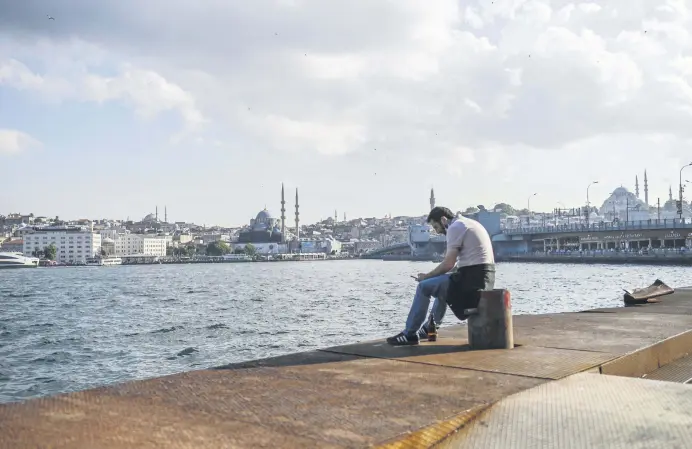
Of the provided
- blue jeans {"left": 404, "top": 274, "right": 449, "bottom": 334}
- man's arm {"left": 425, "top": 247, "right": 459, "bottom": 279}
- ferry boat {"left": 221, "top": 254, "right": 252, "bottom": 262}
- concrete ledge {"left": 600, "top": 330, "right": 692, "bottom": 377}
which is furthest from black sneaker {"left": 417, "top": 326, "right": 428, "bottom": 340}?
ferry boat {"left": 221, "top": 254, "right": 252, "bottom": 262}

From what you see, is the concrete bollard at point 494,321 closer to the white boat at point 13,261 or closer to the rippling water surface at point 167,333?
the rippling water surface at point 167,333

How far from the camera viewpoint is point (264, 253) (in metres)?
184

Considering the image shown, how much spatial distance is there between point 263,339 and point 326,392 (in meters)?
11.6

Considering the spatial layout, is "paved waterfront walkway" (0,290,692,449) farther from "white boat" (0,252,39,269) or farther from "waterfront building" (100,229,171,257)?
"waterfront building" (100,229,171,257)

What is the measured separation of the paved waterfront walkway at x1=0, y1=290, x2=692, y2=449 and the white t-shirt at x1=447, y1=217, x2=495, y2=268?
2.76 ft

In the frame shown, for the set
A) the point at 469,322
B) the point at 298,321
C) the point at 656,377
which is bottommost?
the point at 298,321

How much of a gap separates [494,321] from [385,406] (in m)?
1.98

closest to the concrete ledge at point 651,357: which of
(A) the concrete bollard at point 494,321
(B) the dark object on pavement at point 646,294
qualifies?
(A) the concrete bollard at point 494,321

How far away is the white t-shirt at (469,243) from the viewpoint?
16.5 ft

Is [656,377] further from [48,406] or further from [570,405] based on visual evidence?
[48,406]

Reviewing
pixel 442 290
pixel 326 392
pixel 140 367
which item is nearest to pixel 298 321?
pixel 140 367

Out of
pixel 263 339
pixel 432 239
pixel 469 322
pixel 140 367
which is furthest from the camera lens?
pixel 432 239

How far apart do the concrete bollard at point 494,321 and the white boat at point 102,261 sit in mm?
160847

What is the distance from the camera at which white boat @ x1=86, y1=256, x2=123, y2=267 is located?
156125 millimetres
